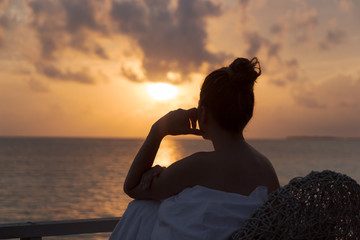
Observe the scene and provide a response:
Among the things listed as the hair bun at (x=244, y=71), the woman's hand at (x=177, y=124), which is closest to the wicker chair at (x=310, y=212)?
the hair bun at (x=244, y=71)

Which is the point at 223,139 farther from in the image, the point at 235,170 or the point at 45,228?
the point at 45,228

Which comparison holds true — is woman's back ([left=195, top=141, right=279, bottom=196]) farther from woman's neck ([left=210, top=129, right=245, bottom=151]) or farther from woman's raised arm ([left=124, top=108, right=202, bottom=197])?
woman's raised arm ([left=124, top=108, right=202, bottom=197])

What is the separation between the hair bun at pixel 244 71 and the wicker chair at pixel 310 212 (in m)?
0.50

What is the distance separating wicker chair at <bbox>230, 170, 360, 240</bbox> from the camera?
1.71 meters

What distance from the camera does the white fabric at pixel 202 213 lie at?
5.96ft

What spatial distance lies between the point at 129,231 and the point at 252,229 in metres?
0.67

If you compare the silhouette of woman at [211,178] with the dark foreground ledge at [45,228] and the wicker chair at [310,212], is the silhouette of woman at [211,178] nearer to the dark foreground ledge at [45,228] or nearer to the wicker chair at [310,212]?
the wicker chair at [310,212]

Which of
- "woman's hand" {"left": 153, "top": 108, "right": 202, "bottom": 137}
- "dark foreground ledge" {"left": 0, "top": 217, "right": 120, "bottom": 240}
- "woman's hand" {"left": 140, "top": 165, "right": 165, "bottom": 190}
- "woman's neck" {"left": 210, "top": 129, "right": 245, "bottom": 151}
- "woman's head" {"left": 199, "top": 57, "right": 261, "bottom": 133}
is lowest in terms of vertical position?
"dark foreground ledge" {"left": 0, "top": 217, "right": 120, "bottom": 240}

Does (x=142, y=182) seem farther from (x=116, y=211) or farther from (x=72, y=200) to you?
(x=72, y=200)

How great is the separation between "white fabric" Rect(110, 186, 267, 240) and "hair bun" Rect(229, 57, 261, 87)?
19.5 inches

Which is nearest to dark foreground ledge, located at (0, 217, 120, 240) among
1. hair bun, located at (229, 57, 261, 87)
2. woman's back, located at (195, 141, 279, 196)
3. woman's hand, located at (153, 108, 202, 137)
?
woman's hand, located at (153, 108, 202, 137)

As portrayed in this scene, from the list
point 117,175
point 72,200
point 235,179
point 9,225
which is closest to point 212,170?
point 235,179

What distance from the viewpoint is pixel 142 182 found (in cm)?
215

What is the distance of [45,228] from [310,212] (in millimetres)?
1564
